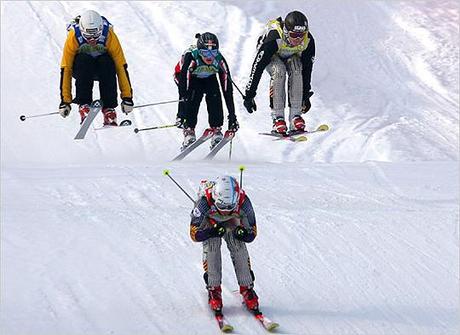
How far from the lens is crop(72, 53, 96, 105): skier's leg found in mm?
13219

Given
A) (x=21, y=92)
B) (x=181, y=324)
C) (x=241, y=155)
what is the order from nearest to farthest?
1. (x=181, y=324)
2. (x=241, y=155)
3. (x=21, y=92)

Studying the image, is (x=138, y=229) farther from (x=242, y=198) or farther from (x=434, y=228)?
(x=434, y=228)

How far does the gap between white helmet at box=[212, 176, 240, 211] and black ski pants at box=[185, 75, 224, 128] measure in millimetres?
5546

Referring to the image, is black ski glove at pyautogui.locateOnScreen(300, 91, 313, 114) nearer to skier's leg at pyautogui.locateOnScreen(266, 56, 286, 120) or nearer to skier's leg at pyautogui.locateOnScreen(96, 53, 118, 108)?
skier's leg at pyautogui.locateOnScreen(266, 56, 286, 120)

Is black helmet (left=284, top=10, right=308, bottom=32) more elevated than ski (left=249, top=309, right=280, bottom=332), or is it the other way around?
black helmet (left=284, top=10, right=308, bottom=32)

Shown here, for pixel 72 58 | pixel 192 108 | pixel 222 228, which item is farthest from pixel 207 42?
pixel 222 228

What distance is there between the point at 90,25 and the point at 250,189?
2.82m

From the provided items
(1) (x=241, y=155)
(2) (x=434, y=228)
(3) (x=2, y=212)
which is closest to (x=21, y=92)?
(1) (x=241, y=155)

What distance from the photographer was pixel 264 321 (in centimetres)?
880

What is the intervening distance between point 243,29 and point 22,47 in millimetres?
4357

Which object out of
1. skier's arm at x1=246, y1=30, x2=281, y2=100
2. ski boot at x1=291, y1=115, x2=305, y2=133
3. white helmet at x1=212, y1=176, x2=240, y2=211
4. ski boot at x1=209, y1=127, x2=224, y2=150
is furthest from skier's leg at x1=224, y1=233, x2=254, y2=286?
ski boot at x1=209, y1=127, x2=224, y2=150

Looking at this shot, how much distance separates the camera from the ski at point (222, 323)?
8680 mm

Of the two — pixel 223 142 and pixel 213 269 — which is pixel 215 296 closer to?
pixel 213 269

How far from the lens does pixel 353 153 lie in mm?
16859
